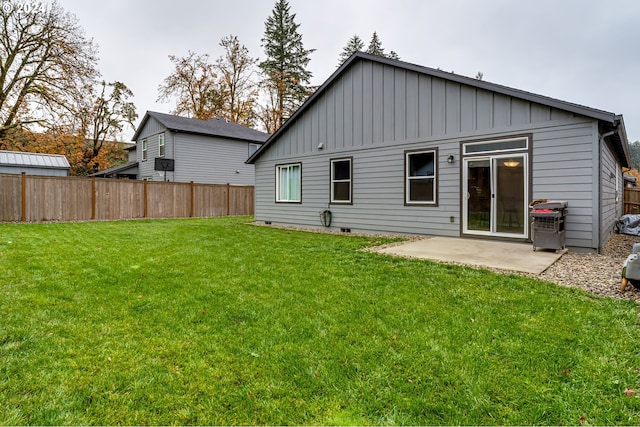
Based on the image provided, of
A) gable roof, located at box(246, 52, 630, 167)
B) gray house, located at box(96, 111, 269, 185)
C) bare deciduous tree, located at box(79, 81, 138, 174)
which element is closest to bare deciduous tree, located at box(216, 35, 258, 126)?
gray house, located at box(96, 111, 269, 185)

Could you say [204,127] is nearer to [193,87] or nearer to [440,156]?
[193,87]

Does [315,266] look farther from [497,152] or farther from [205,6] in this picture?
[205,6]

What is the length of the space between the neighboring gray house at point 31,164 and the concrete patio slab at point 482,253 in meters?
18.0

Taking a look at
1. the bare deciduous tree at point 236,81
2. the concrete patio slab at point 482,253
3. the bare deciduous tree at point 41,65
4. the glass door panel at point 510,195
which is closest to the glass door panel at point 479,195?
the glass door panel at point 510,195

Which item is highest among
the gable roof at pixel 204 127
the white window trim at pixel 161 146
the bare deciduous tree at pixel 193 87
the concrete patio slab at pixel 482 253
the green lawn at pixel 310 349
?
the bare deciduous tree at pixel 193 87

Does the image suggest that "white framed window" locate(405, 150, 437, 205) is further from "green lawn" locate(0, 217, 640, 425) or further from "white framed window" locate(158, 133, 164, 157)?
"white framed window" locate(158, 133, 164, 157)

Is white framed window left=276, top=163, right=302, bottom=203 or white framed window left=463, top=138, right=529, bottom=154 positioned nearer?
white framed window left=463, top=138, right=529, bottom=154

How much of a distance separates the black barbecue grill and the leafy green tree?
77.1ft

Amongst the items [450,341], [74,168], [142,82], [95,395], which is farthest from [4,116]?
[450,341]

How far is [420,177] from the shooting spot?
835 cm

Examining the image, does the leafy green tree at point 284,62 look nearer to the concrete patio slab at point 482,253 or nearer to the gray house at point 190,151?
the gray house at point 190,151

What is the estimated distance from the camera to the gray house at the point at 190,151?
18.1 m

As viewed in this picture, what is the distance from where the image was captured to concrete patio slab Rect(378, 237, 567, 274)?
505 centimetres

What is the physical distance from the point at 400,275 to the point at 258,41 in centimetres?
2873
